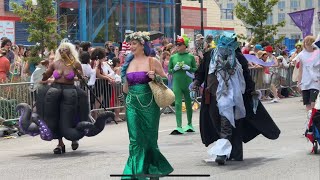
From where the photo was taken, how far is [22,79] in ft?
58.4

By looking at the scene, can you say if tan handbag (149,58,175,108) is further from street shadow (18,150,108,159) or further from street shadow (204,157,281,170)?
street shadow (18,150,108,159)

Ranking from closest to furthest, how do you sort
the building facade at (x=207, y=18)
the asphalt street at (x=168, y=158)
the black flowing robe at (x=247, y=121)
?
the asphalt street at (x=168, y=158), the black flowing robe at (x=247, y=121), the building facade at (x=207, y=18)

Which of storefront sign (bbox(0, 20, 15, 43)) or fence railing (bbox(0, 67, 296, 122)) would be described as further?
storefront sign (bbox(0, 20, 15, 43))

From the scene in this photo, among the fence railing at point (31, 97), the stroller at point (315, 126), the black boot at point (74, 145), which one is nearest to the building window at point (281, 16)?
the fence railing at point (31, 97)

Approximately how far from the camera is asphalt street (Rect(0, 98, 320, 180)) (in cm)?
1058

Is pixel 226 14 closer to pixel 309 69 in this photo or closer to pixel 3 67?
pixel 3 67

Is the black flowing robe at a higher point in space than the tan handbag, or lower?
lower

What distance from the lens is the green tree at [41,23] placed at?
21609mm

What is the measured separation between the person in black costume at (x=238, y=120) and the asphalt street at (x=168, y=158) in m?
0.32

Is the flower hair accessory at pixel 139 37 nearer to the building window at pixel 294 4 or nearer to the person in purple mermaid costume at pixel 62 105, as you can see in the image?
the person in purple mermaid costume at pixel 62 105

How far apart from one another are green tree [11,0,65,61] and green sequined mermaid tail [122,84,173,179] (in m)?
11.9

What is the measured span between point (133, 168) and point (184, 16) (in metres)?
47.3

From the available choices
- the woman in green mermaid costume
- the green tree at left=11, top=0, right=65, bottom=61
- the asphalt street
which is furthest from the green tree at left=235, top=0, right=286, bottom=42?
the woman in green mermaid costume

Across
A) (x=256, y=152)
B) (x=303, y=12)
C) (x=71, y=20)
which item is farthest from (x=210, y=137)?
(x=71, y=20)
